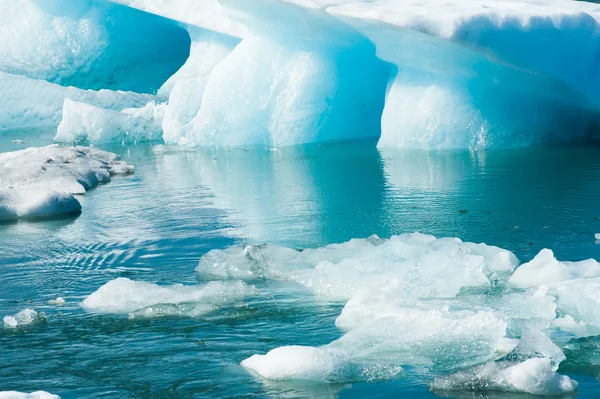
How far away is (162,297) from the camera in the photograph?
3955mm

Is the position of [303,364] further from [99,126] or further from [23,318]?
[99,126]

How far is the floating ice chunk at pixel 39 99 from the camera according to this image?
16766 millimetres

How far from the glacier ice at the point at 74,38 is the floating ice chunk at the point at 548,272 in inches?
590

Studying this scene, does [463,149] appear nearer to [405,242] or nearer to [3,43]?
[405,242]

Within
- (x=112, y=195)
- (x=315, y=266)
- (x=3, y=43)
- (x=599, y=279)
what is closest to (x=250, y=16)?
(x=112, y=195)

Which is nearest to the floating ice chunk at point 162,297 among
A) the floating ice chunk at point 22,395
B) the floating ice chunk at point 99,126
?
the floating ice chunk at point 22,395

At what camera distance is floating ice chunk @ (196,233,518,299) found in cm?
391

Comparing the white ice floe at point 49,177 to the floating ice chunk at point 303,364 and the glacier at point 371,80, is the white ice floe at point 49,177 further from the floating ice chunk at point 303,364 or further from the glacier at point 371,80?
the floating ice chunk at point 303,364

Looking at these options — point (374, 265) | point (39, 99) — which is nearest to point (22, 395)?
point (374, 265)

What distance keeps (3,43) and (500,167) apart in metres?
13.0

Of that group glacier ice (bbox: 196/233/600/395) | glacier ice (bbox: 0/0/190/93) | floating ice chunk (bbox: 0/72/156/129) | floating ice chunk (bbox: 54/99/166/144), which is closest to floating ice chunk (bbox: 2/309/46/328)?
glacier ice (bbox: 196/233/600/395)

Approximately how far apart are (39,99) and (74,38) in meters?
1.64

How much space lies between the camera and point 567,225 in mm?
5430

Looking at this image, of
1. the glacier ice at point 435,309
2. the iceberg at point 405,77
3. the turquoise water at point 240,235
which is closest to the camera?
the glacier ice at point 435,309
